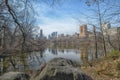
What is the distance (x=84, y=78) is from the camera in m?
6.25

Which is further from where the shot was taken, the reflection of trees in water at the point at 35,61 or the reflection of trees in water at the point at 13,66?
the reflection of trees in water at the point at 35,61

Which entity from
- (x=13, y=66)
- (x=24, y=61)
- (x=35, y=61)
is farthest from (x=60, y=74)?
(x=35, y=61)

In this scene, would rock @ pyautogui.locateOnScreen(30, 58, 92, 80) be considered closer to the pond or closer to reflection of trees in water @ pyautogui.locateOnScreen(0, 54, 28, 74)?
the pond

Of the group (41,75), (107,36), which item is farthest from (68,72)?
(107,36)

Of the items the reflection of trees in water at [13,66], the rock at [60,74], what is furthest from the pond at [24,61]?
the rock at [60,74]

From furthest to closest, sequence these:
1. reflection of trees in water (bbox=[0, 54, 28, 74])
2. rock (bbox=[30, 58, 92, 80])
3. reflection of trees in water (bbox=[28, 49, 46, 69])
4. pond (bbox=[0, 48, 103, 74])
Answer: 1. reflection of trees in water (bbox=[28, 49, 46, 69])
2. pond (bbox=[0, 48, 103, 74])
3. reflection of trees in water (bbox=[0, 54, 28, 74])
4. rock (bbox=[30, 58, 92, 80])

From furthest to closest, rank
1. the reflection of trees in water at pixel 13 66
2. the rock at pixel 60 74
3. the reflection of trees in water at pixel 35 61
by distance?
the reflection of trees in water at pixel 35 61
the reflection of trees in water at pixel 13 66
the rock at pixel 60 74

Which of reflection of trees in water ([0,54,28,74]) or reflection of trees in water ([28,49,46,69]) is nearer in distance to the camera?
reflection of trees in water ([0,54,28,74])

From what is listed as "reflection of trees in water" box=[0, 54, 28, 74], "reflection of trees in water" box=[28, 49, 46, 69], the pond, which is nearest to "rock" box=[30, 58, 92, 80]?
the pond

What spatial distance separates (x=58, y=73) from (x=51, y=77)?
0.73ft

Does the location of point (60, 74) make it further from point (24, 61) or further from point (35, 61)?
point (35, 61)

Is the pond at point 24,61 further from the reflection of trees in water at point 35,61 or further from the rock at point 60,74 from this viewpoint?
the rock at point 60,74

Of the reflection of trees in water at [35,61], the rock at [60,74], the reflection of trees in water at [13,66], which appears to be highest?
the rock at [60,74]

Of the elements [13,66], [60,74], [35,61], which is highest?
[60,74]
